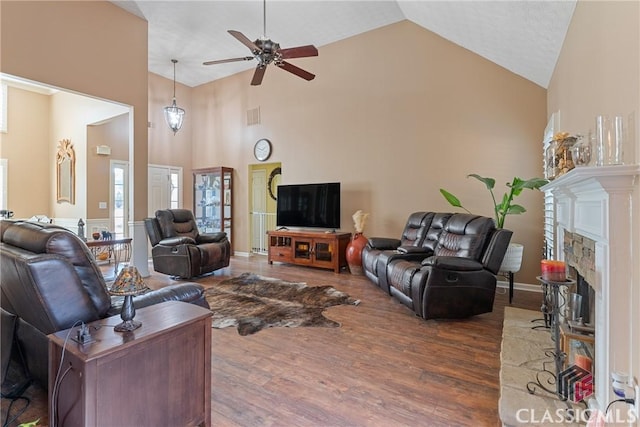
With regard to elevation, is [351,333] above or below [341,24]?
below

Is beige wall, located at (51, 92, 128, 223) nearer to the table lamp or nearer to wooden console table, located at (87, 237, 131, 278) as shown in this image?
wooden console table, located at (87, 237, 131, 278)

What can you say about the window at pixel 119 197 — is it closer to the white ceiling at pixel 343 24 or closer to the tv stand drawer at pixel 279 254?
the white ceiling at pixel 343 24

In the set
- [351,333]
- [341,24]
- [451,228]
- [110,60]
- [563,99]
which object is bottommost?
[351,333]

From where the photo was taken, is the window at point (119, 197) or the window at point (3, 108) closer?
the window at point (3, 108)

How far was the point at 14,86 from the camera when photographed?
6.27 metres

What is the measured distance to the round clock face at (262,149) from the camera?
6602 mm

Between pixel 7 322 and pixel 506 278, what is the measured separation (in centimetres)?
518

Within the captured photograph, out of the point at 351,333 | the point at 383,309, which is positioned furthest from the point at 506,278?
the point at 351,333

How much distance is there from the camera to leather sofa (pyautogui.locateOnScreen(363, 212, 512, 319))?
3068 mm

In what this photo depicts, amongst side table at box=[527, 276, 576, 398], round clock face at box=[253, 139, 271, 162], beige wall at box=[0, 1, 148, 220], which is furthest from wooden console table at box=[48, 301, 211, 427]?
round clock face at box=[253, 139, 271, 162]

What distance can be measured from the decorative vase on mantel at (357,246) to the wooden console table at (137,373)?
3.64 m

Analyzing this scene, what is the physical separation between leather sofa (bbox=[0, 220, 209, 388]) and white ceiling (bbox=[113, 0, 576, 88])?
374 centimetres

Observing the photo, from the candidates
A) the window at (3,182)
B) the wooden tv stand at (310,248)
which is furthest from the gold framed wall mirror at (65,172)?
the wooden tv stand at (310,248)

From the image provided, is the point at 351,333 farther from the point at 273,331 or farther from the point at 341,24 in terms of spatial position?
the point at 341,24
